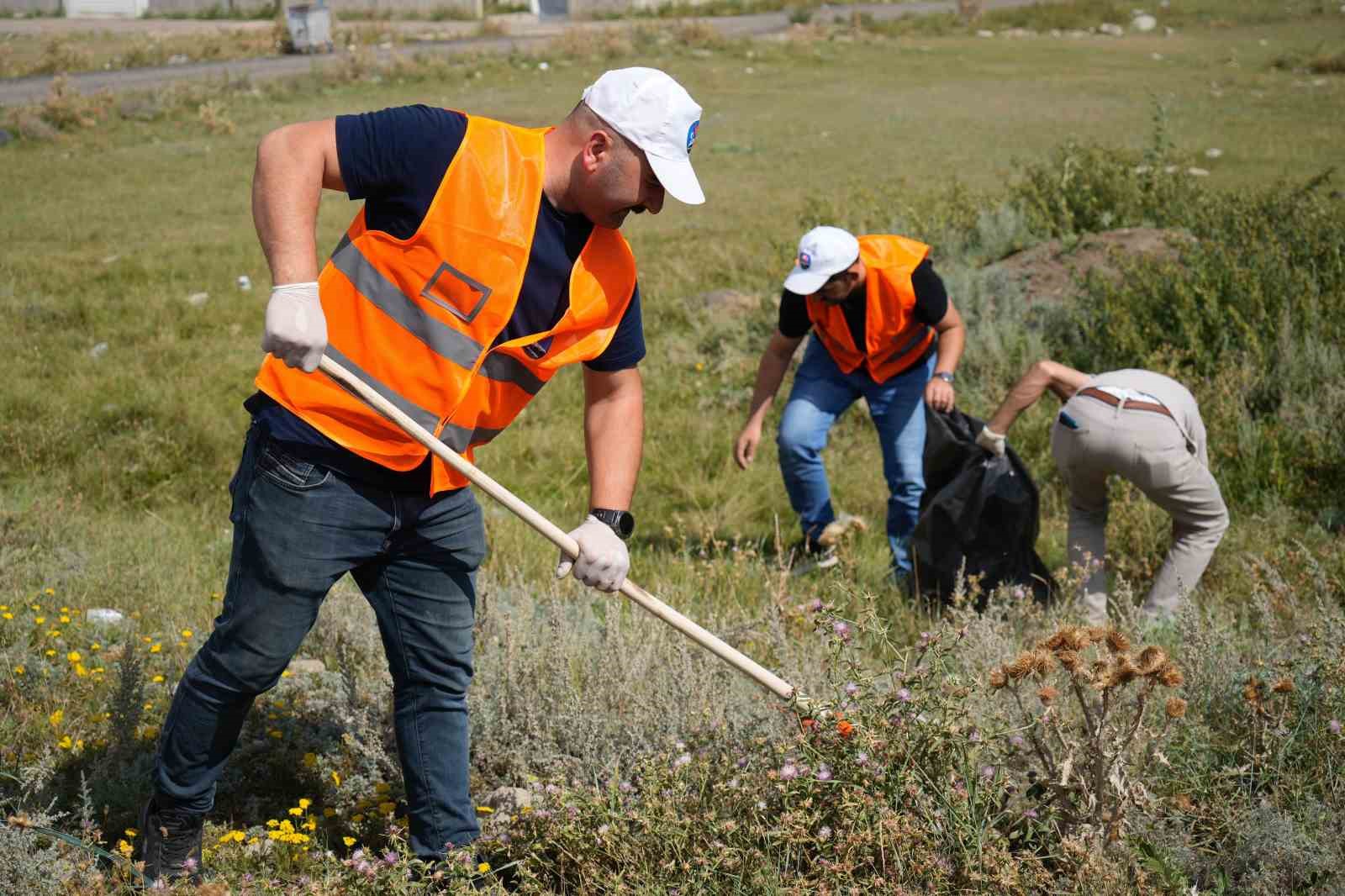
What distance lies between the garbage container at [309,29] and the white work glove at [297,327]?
2724cm

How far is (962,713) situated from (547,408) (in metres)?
4.73

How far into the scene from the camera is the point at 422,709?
3.01m

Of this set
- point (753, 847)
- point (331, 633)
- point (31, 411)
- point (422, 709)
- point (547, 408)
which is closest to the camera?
point (753, 847)

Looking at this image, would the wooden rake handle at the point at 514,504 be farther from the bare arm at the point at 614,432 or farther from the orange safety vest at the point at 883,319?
the orange safety vest at the point at 883,319

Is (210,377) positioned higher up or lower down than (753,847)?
lower down

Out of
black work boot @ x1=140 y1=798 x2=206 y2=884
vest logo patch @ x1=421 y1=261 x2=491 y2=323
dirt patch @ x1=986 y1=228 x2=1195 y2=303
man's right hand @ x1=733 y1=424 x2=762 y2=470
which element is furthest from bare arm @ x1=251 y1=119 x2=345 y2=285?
dirt patch @ x1=986 y1=228 x2=1195 y2=303

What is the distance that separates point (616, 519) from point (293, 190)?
109 centimetres

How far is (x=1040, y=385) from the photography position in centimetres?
480

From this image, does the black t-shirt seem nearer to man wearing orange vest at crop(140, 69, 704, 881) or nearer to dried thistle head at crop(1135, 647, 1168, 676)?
man wearing orange vest at crop(140, 69, 704, 881)

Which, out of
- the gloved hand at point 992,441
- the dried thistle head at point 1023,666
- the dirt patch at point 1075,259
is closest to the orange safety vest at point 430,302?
the dried thistle head at point 1023,666

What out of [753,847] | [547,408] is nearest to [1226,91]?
[547,408]

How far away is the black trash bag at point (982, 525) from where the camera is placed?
5.01m

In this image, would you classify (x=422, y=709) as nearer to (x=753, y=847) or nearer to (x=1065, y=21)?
(x=753, y=847)

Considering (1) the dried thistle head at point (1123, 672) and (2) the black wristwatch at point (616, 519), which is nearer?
(1) the dried thistle head at point (1123, 672)
